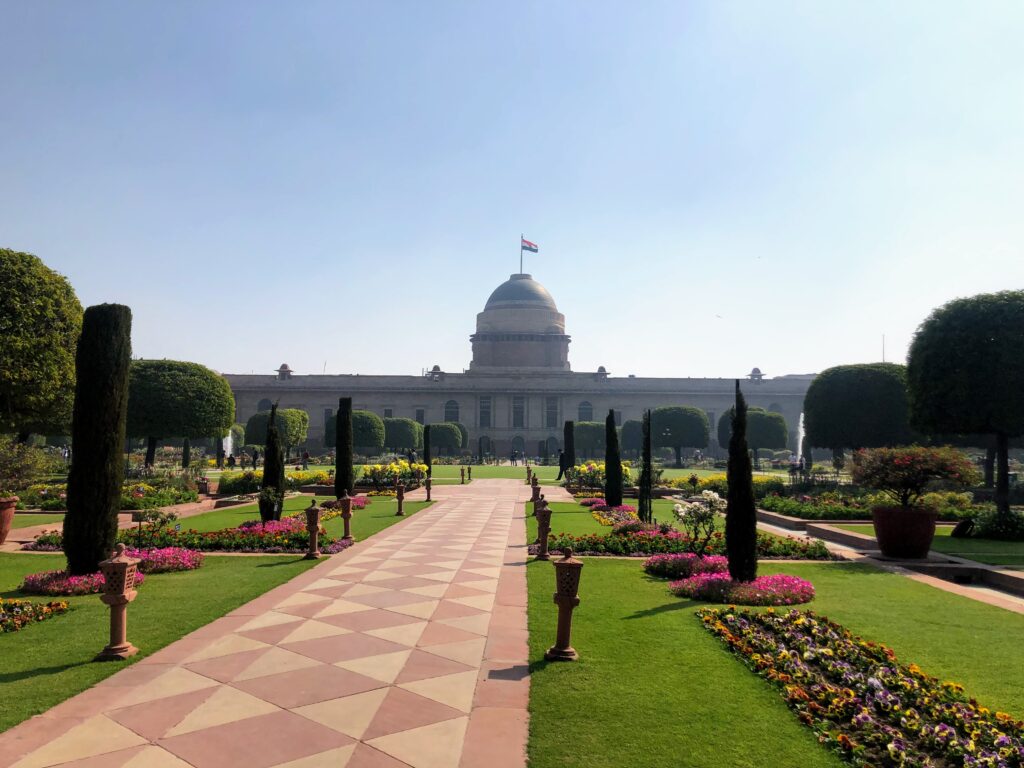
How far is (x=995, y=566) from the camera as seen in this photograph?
39.1 feet

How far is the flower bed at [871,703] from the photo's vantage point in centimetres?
452

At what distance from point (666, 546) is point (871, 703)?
7.84 metres

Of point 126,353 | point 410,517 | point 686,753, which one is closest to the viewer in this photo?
point 686,753

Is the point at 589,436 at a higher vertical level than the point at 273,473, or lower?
higher

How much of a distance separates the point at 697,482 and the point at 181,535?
63.4ft

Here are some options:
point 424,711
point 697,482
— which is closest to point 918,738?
point 424,711

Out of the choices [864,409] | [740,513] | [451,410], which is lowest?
[740,513]

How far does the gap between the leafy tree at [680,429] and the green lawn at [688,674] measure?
50.9m

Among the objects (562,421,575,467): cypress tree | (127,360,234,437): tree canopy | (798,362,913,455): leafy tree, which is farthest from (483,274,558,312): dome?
(798,362,913,455): leafy tree

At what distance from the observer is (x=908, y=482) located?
12938 millimetres

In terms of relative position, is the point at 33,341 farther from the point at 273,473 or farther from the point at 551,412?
the point at 551,412

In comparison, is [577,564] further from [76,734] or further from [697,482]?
[697,482]

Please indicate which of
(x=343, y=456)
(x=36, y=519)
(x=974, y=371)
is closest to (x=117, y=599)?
(x=36, y=519)

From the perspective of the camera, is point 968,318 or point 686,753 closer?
point 686,753
